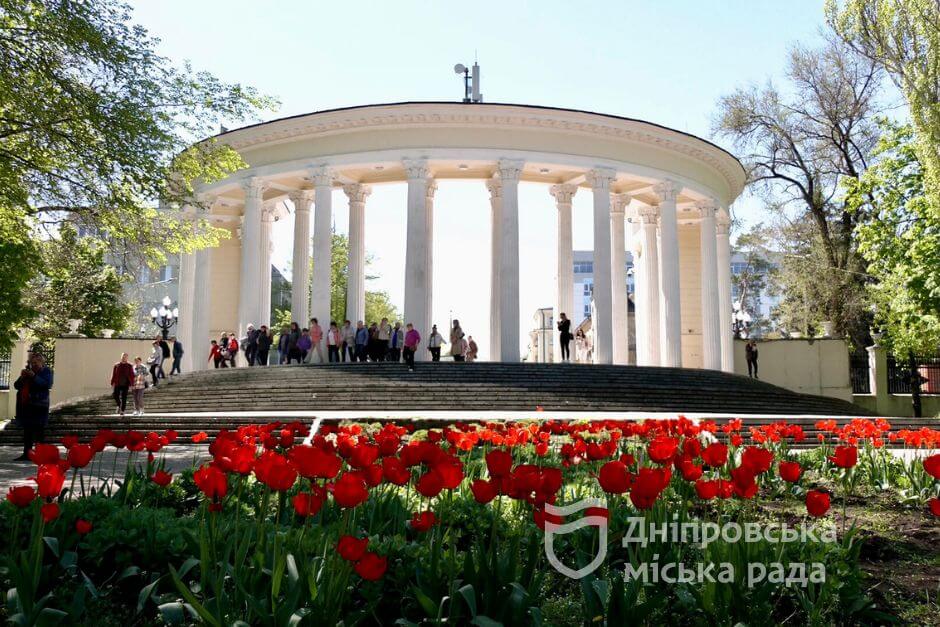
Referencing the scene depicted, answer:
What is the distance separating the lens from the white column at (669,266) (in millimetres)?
36031

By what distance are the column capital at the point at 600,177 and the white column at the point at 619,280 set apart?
14.7 ft

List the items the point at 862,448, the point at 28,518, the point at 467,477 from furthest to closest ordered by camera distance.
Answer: the point at 862,448 < the point at 467,477 < the point at 28,518

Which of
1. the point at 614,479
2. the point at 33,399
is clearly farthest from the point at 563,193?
the point at 614,479

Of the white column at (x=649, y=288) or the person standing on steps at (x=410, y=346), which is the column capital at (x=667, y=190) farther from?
the person standing on steps at (x=410, y=346)

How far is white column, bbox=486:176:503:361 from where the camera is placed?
35.2m

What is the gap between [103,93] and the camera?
59.8ft

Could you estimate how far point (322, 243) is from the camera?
34344mm

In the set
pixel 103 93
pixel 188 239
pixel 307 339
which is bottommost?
pixel 307 339

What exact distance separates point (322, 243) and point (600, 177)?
1291 cm

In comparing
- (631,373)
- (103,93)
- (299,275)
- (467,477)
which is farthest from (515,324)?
(467,477)

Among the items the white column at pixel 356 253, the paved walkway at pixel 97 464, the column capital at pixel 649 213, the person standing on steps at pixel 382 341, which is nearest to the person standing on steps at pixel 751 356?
the column capital at pixel 649 213

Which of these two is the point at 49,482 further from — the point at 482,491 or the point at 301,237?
the point at 301,237

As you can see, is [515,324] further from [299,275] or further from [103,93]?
[103,93]

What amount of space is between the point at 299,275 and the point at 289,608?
115 ft
